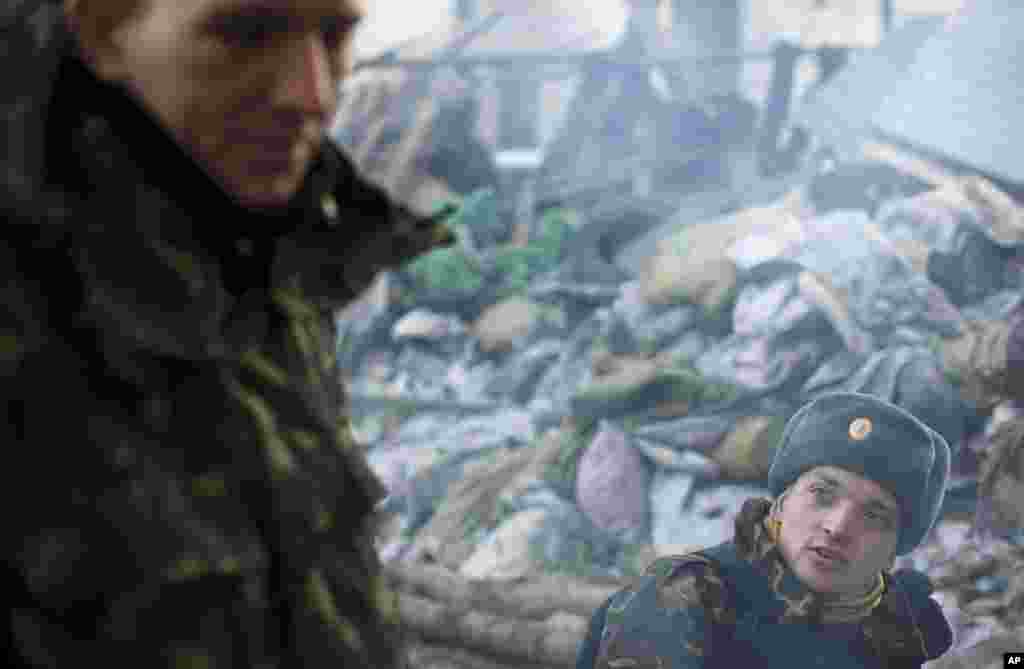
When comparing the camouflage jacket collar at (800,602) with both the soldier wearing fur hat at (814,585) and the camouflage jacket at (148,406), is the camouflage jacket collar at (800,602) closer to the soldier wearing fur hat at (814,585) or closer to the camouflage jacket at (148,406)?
the soldier wearing fur hat at (814,585)

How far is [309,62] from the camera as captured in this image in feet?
3.13

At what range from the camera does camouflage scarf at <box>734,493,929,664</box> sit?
2.86 metres

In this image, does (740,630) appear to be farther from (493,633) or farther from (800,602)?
(493,633)

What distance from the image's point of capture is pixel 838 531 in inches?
114

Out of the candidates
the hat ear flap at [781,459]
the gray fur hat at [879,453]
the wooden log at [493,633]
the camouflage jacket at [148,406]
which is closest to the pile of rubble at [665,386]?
the wooden log at [493,633]

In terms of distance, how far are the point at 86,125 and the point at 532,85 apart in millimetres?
5125

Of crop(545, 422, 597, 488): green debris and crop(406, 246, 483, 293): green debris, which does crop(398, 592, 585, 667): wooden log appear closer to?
crop(545, 422, 597, 488): green debris

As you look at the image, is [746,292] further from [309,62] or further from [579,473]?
[309,62]

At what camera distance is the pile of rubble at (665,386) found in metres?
3.62

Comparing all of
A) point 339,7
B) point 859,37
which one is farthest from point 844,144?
point 339,7

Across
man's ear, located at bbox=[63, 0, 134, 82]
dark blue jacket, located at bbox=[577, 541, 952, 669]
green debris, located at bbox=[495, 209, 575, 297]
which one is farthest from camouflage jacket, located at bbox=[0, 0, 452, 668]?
green debris, located at bbox=[495, 209, 575, 297]

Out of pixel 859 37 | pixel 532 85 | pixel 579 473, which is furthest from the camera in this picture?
pixel 532 85

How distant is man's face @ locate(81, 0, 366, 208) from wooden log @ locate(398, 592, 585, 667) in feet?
8.58

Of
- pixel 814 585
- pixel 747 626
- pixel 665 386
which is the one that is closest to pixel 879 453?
pixel 814 585
